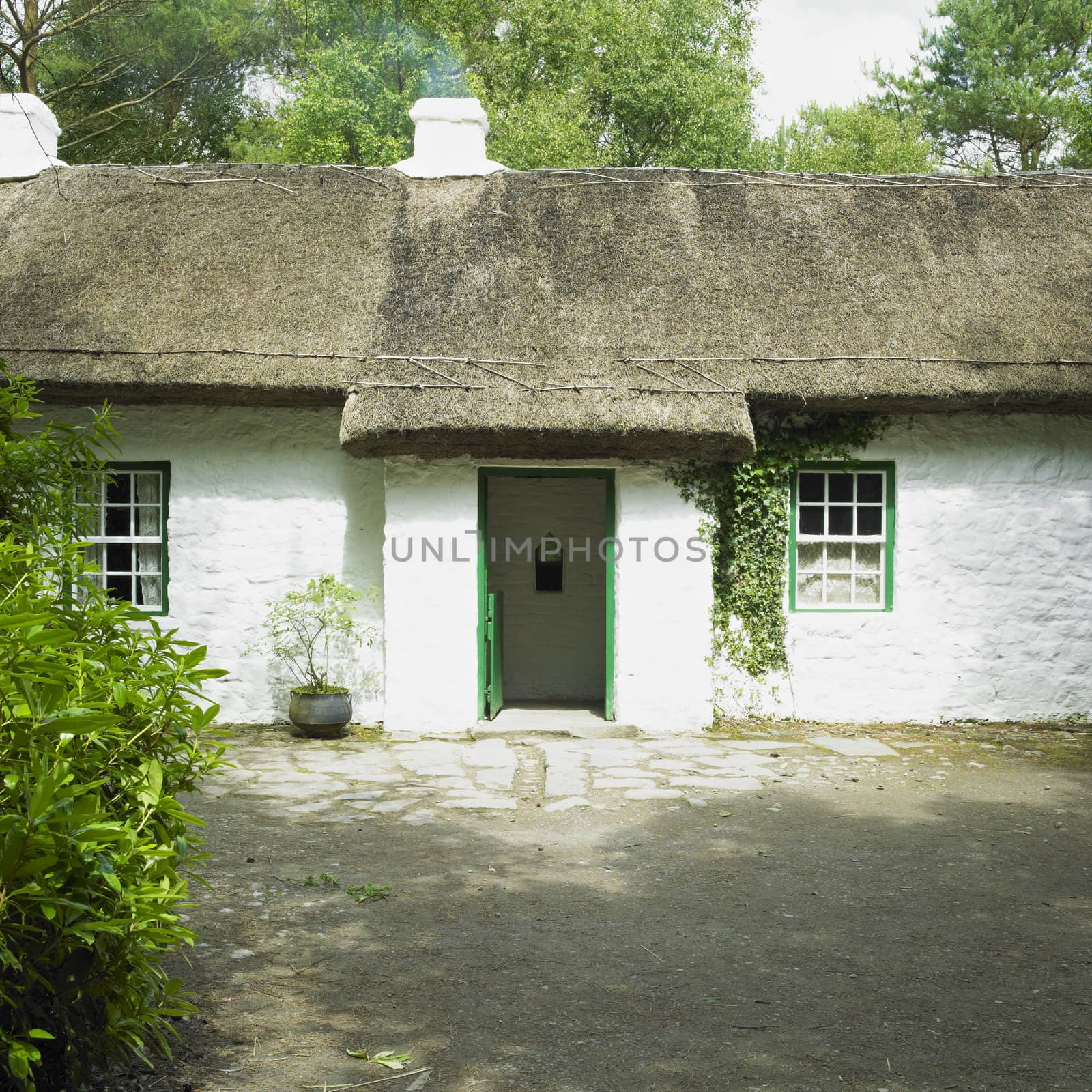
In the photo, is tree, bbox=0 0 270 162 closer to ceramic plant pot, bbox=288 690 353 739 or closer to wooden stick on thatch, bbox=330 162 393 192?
wooden stick on thatch, bbox=330 162 393 192

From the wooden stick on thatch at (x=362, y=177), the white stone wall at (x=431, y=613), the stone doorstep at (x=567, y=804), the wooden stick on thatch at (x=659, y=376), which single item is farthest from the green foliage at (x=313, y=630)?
the wooden stick on thatch at (x=362, y=177)

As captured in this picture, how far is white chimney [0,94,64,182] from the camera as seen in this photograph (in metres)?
11.2

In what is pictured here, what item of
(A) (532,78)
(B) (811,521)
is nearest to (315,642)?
(B) (811,521)

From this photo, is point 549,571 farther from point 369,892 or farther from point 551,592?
point 369,892

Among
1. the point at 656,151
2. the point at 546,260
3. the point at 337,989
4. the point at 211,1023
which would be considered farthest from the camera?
the point at 656,151

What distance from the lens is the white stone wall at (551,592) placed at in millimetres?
11484

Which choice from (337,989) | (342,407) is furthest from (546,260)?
(337,989)

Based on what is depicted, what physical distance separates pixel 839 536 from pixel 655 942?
5.58 metres

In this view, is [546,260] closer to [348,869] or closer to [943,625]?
[943,625]

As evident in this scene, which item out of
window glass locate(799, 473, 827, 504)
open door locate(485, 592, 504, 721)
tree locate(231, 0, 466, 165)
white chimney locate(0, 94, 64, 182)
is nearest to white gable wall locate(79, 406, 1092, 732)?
window glass locate(799, 473, 827, 504)

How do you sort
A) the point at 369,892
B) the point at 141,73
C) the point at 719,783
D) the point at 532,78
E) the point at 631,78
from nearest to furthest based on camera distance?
1. the point at 369,892
2. the point at 719,783
3. the point at 141,73
4. the point at 631,78
5. the point at 532,78

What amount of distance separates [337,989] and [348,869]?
4.78 feet

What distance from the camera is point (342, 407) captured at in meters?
9.10

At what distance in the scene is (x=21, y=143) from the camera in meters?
11.3
